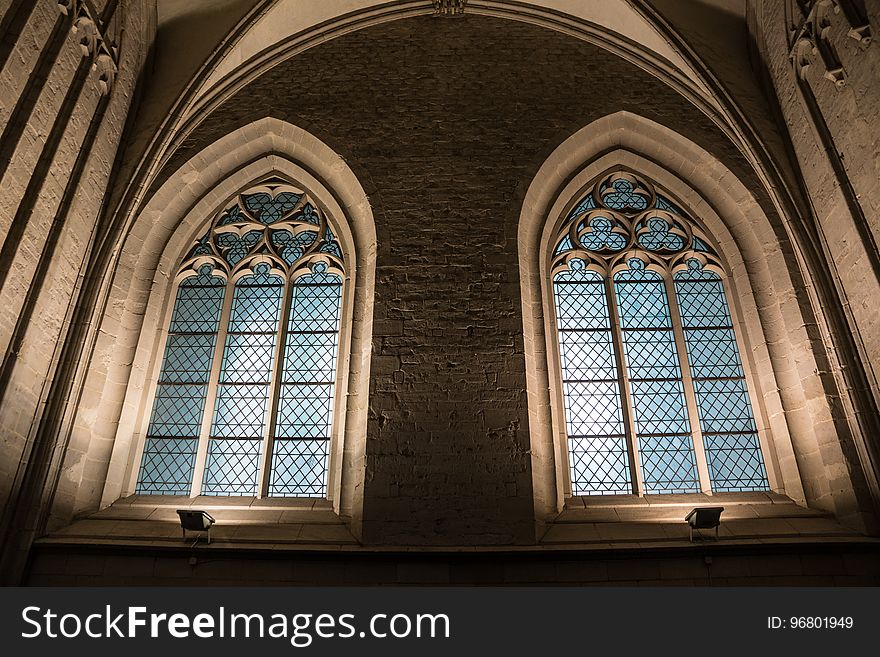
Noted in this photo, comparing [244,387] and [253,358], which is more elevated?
[253,358]

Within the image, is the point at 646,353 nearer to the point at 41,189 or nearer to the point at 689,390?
the point at 689,390

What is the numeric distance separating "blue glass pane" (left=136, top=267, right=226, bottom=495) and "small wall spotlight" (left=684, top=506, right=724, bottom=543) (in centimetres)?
433

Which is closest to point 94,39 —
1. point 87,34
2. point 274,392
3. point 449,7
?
point 87,34

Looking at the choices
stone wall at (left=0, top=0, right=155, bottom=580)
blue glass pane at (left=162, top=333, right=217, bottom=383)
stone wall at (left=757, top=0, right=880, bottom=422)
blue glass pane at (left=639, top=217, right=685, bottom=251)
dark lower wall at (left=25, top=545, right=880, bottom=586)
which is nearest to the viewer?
stone wall at (left=0, top=0, right=155, bottom=580)

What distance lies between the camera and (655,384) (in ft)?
24.8

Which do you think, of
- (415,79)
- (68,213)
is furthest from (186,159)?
(415,79)

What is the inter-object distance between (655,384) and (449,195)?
109 inches

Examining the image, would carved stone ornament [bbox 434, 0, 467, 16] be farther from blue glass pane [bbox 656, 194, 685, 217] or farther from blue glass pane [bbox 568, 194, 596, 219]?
blue glass pane [bbox 656, 194, 685, 217]

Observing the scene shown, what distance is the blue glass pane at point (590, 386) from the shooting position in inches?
281

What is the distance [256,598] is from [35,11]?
15.5 feet

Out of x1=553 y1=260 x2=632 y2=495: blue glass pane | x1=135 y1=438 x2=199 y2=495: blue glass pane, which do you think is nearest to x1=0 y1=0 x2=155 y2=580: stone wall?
x1=135 y1=438 x2=199 y2=495: blue glass pane

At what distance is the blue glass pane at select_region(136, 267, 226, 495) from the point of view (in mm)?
7207

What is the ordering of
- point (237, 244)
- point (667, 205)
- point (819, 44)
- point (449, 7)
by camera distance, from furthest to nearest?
point (449, 7) → point (667, 205) → point (237, 244) → point (819, 44)

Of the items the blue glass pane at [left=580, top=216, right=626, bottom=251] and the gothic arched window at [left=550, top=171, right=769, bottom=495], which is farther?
the blue glass pane at [left=580, top=216, right=626, bottom=251]
